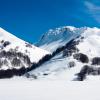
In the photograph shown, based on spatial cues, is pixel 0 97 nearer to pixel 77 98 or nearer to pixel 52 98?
pixel 52 98

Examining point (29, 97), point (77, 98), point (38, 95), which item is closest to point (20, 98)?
point (29, 97)

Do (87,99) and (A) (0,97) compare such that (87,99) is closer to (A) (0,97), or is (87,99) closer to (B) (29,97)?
(B) (29,97)

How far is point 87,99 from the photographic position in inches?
1747

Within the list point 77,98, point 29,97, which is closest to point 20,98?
point 29,97

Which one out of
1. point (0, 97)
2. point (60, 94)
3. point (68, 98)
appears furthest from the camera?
point (60, 94)

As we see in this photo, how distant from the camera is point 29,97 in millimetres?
42875

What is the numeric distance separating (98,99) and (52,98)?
603 cm

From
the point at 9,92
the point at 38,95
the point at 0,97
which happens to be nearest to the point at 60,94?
the point at 38,95

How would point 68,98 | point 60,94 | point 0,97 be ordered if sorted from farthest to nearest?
point 60,94
point 68,98
point 0,97

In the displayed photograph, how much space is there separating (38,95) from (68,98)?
13.6 ft

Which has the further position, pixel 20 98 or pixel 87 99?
pixel 87 99

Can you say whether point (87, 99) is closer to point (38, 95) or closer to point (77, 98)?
point (77, 98)

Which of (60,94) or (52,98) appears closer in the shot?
(52,98)

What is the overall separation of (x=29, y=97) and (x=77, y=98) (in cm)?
628
